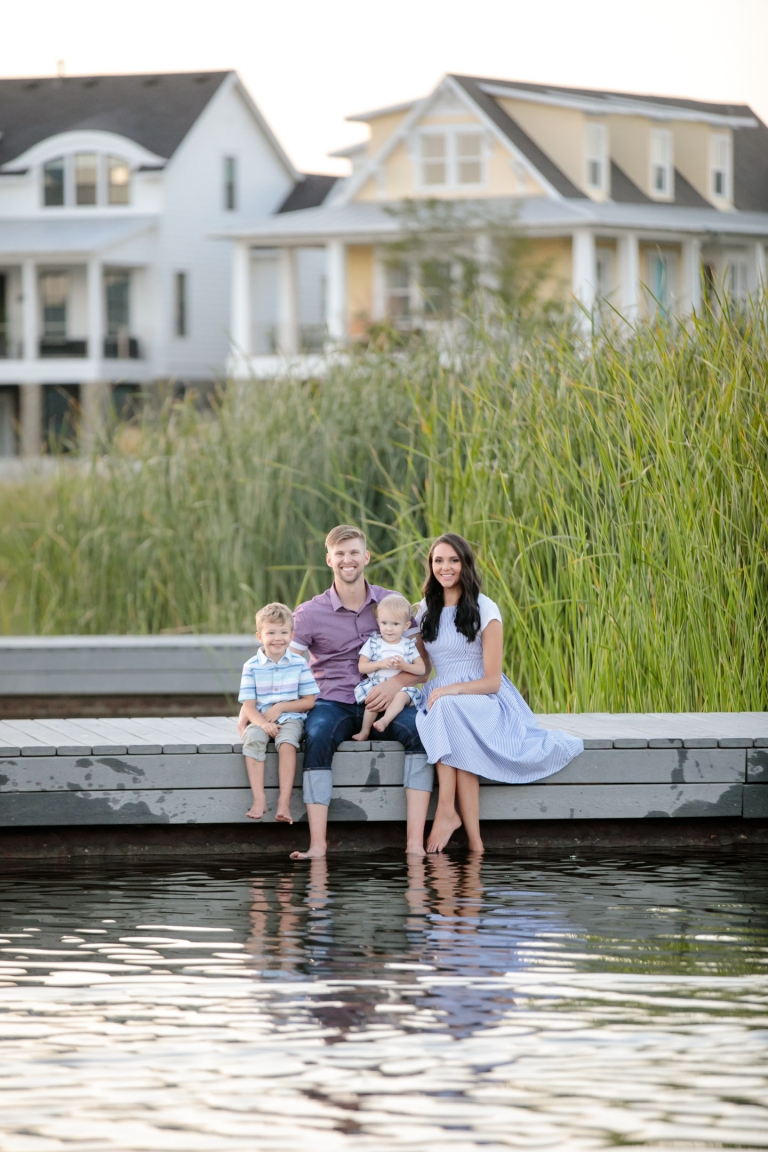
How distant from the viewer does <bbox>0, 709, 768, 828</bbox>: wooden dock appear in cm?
630

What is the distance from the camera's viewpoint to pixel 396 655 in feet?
21.5

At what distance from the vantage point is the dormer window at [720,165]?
35.7 meters

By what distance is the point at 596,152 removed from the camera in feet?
110

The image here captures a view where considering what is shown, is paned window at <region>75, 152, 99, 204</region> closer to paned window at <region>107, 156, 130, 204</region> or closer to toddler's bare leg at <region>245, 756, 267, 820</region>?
paned window at <region>107, 156, 130, 204</region>

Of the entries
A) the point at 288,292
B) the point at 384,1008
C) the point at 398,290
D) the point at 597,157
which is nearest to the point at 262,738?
the point at 384,1008

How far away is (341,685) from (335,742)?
0.89 ft

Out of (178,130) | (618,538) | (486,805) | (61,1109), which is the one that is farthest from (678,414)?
(178,130)

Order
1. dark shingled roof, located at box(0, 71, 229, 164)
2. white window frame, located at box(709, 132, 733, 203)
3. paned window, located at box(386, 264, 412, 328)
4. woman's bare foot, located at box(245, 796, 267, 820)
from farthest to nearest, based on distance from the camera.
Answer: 1. dark shingled roof, located at box(0, 71, 229, 164)
2. white window frame, located at box(709, 132, 733, 203)
3. paned window, located at box(386, 264, 412, 328)
4. woman's bare foot, located at box(245, 796, 267, 820)

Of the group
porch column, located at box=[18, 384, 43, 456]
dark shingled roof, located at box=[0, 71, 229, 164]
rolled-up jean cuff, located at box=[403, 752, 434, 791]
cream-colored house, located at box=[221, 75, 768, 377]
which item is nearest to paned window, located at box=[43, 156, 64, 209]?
dark shingled roof, located at box=[0, 71, 229, 164]

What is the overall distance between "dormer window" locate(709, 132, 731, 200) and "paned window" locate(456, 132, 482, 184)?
5051 mm

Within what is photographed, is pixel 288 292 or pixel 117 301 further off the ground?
pixel 117 301

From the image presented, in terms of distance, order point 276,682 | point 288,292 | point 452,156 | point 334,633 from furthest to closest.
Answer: point 288,292
point 452,156
point 334,633
point 276,682

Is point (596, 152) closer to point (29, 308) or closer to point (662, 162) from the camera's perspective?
point (662, 162)

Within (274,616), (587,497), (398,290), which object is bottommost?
(274,616)
